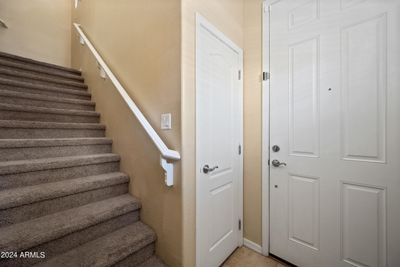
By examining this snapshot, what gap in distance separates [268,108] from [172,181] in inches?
42.4

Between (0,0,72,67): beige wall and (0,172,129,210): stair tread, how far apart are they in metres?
3.05

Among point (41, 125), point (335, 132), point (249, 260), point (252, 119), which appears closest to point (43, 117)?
point (41, 125)

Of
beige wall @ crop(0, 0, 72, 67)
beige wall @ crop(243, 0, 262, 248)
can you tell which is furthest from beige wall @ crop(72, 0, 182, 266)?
beige wall @ crop(0, 0, 72, 67)

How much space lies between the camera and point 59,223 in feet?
3.76

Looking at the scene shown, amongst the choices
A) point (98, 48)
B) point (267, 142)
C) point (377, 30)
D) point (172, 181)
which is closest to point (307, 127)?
point (267, 142)

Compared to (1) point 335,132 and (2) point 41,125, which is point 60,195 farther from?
(1) point 335,132

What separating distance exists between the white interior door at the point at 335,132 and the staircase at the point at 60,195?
1.22m

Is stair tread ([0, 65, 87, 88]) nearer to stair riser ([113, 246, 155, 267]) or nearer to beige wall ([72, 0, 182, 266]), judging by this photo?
beige wall ([72, 0, 182, 266])

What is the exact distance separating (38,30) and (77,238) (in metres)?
3.87

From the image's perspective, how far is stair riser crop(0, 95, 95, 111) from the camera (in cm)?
179

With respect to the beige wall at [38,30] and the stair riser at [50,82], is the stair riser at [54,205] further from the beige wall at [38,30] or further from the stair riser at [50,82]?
the beige wall at [38,30]

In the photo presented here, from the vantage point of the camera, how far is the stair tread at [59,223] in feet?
3.25

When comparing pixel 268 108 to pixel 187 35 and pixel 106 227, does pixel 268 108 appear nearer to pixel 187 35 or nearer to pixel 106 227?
pixel 187 35

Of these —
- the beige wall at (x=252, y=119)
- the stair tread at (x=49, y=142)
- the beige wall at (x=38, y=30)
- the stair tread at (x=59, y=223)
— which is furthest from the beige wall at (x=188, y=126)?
the beige wall at (x=38, y=30)
